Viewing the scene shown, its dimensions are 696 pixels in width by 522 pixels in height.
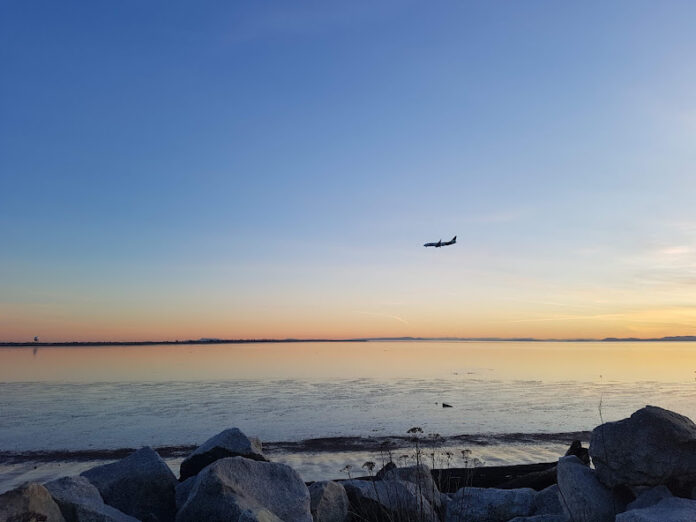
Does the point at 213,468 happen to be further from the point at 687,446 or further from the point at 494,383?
the point at 494,383

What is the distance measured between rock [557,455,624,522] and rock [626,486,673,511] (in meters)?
0.31

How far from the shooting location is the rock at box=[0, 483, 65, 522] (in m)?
5.08

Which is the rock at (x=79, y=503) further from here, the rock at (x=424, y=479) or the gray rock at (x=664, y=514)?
the gray rock at (x=664, y=514)

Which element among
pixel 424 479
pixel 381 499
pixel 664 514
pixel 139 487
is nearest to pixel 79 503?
pixel 139 487

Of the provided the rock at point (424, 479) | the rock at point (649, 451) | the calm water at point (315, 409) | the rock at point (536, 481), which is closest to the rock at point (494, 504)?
the rock at point (424, 479)

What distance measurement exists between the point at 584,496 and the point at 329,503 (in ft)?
11.9

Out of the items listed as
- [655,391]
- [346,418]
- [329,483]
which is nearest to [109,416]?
[346,418]

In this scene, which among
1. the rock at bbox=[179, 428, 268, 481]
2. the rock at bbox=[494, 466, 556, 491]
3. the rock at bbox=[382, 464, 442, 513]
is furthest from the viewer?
the rock at bbox=[494, 466, 556, 491]

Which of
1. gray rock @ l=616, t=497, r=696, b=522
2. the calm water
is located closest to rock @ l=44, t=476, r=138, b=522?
gray rock @ l=616, t=497, r=696, b=522

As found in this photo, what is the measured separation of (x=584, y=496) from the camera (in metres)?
7.54

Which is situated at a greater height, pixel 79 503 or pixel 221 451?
pixel 79 503

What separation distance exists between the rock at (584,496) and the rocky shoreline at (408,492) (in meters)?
0.02

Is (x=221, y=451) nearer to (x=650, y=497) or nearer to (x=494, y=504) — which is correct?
(x=494, y=504)

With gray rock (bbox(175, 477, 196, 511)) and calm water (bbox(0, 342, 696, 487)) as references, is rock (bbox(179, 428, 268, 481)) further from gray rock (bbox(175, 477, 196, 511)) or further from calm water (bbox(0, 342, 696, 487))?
calm water (bbox(0, 342, 696, 487))
